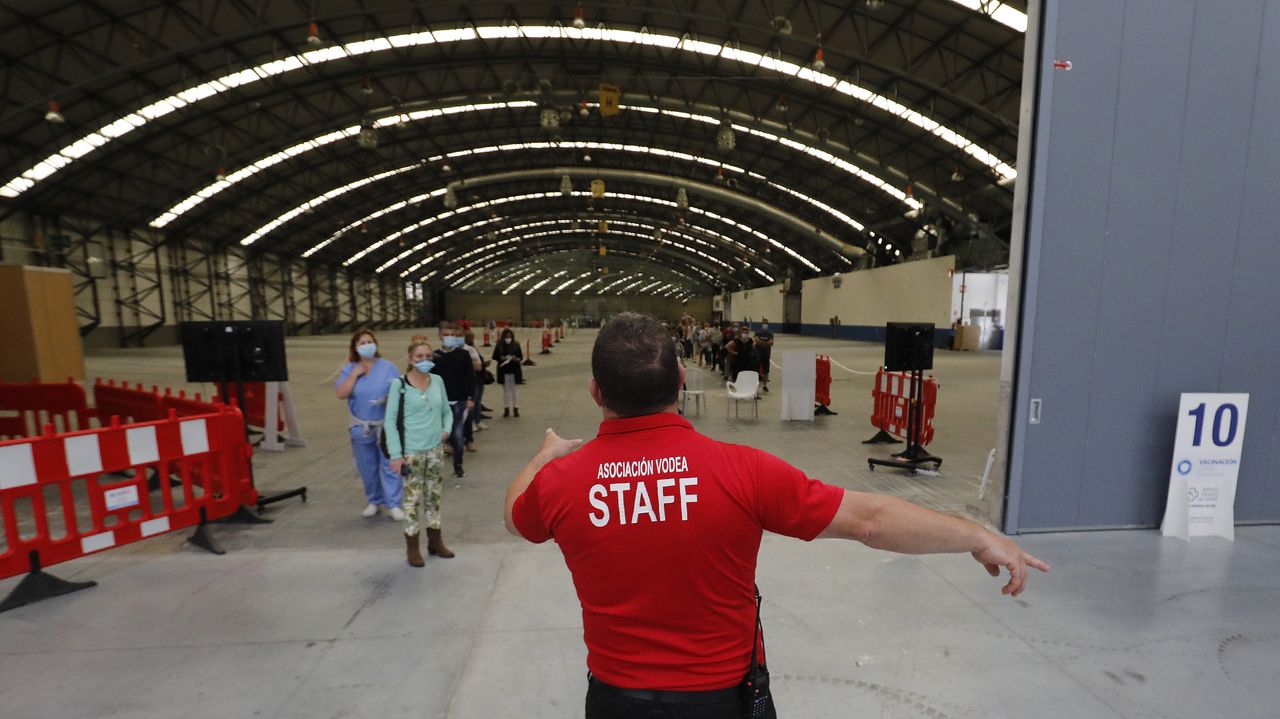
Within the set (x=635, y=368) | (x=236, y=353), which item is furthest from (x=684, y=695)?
(x=236, y=353)

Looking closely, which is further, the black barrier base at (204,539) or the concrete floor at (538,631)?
the black barrier base at (204,539)

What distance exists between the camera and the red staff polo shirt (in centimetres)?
119

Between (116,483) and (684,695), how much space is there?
565 cm

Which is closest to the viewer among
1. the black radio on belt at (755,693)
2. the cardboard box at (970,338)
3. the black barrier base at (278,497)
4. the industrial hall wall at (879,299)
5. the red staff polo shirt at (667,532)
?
the red staff polo shirt at (667,532)

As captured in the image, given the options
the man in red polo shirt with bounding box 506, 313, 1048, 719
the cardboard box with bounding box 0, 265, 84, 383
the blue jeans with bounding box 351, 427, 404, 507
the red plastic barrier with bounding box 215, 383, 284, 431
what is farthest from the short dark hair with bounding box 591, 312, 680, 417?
the cardboard box with bounding box 0, 265, 84, 383

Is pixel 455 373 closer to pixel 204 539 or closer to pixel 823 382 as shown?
pixel 204 539

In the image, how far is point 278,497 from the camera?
18.2ft

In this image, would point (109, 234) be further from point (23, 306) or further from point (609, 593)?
point (609, 593)

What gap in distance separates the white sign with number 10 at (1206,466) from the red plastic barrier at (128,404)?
10.1m

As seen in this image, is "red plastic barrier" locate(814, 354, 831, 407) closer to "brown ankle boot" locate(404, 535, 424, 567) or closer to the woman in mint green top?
the woman in mint green top

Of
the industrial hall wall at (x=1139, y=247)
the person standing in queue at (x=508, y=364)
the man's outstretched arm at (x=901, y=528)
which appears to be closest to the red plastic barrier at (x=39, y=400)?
the person standing in queue at (x=508, y=364)

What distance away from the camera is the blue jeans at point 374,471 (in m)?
5.20

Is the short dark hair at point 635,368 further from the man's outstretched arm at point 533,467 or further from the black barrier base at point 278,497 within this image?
the black barrier base at point 278,497

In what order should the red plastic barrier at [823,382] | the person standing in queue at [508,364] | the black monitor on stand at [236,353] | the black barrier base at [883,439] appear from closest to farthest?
the black monitor on stand at [236,353]
the black barrier base at [883,439]
the person standing in queue at [508,364]
the red plastic barrier at [823,382]
